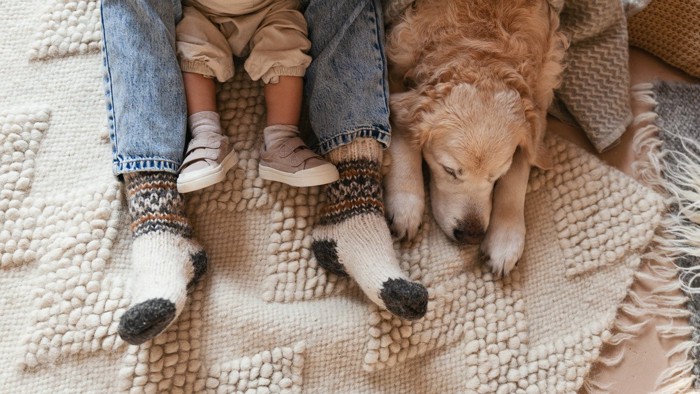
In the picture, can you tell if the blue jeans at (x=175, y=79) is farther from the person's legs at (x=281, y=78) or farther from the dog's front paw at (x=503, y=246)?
the dog's front paw at (x=503, y=246)

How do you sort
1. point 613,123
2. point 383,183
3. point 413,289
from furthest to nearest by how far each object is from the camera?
point 613,123
point 383,183
point 413,289

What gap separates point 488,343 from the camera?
147 cm

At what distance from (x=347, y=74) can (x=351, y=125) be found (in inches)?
4.8

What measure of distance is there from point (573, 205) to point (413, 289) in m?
0.56

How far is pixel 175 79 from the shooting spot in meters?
1.43

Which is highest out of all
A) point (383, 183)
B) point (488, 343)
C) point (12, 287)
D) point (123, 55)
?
point (123, 55)

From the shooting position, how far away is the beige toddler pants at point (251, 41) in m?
1.47

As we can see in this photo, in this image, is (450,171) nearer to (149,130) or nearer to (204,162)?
(204,162)

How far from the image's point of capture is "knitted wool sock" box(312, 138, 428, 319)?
4.39ft

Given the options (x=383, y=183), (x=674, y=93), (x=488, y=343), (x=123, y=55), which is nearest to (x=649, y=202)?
(x=674, y=93)

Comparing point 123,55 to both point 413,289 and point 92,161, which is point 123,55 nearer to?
point 92,161

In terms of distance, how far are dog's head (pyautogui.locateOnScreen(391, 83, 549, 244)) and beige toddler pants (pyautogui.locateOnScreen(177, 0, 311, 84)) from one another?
267 millimetres

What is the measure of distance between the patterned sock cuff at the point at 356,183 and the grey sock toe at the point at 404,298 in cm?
19

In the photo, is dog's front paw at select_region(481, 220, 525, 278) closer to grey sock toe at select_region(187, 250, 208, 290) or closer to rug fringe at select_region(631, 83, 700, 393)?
rug fringe at select_region(631, 83, 700, 393)
